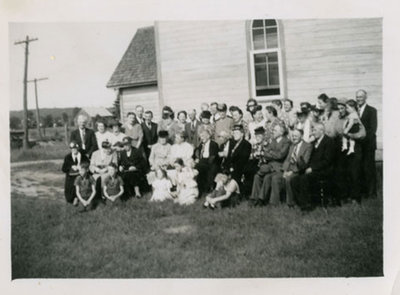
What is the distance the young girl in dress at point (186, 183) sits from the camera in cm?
415

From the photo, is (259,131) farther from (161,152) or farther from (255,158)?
(161,152)

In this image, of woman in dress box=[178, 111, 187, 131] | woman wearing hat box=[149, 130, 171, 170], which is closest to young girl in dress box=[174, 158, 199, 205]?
woman wearing hat box=[149, 130, 171, 170]

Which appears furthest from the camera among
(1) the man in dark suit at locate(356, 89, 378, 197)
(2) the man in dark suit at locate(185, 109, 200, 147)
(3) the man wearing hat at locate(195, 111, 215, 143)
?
(2) the man in dark suit at locate(185, 109, 200, 147)

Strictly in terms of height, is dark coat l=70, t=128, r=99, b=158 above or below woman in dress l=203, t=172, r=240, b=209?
above

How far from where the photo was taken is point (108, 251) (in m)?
3.91

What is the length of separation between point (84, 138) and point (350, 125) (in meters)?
2.27

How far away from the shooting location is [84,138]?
4188 millimetres

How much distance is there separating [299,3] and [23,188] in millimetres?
2656

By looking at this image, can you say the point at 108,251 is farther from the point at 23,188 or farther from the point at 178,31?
the point at 178,31

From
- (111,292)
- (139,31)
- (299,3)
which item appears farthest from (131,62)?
(111,292)

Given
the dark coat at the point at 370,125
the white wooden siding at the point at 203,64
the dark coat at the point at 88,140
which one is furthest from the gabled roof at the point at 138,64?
the dark coat at the point at 370,125

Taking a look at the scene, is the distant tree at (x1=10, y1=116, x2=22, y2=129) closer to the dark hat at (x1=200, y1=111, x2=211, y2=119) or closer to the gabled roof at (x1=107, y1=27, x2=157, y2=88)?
the gabled roof at (x1=107, y1=27, x2=157, y2=88)

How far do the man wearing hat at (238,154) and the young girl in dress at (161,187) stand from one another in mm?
542

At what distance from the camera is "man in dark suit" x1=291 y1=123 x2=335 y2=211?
3.96 m
